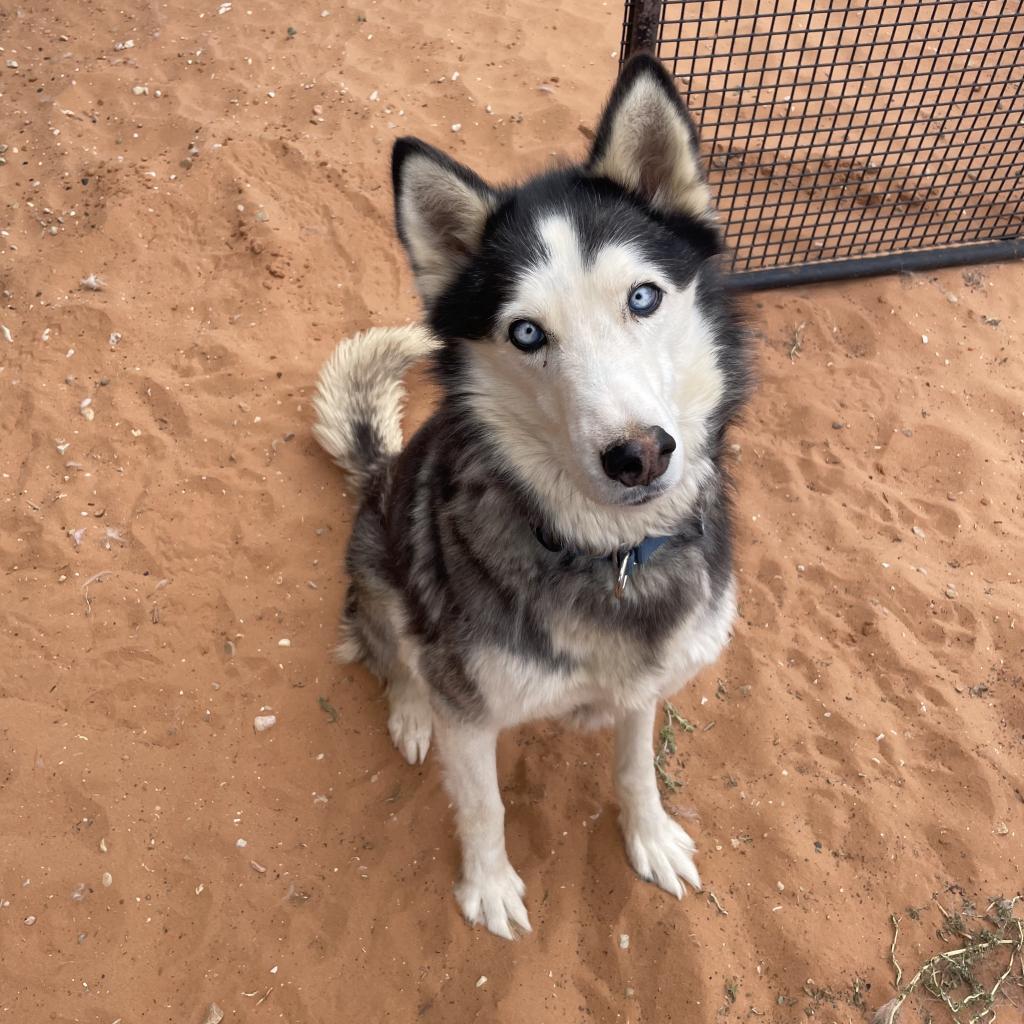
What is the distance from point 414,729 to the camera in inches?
114

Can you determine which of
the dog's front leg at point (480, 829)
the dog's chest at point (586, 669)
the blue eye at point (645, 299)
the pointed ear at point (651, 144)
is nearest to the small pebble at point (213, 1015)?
the dog's front leg at point (480, 829)

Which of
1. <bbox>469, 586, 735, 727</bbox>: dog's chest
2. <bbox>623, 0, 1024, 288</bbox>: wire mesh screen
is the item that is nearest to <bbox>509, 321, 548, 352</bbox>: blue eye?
<bbox>469, 586, 735, 727</bbox>: dog's chest

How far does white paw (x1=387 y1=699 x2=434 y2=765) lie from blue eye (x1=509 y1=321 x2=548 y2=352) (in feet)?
5.09

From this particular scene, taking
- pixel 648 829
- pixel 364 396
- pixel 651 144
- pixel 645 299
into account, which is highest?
pixel 651 144

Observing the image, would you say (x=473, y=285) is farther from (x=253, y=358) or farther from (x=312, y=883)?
(x=253, y=358)

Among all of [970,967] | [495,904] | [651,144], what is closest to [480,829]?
[495,904]

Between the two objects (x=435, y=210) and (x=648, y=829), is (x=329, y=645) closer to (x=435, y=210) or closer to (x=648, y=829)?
(x=648, y=829)

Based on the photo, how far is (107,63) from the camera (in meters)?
5.35

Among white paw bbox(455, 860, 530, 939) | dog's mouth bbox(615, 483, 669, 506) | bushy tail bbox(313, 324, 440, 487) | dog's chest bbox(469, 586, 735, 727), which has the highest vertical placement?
dog's mouth bbox(615, 483, 669, 506)

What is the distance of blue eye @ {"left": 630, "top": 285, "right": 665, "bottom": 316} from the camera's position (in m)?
1.79

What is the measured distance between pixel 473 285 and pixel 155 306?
117 inches

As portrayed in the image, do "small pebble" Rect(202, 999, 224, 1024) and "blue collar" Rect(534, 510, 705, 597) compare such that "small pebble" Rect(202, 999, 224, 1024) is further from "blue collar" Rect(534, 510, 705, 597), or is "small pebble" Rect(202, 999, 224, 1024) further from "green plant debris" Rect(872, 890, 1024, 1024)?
"green plant debris" Rect(872, 890, 1024, 1024)

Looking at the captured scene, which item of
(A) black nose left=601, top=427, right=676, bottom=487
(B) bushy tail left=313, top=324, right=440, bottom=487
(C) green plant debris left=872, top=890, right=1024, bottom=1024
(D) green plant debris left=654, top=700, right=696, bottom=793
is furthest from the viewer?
(B) bushy tail left=313, top=324, right=440, bottom=487

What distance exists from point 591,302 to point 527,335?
0.16m
